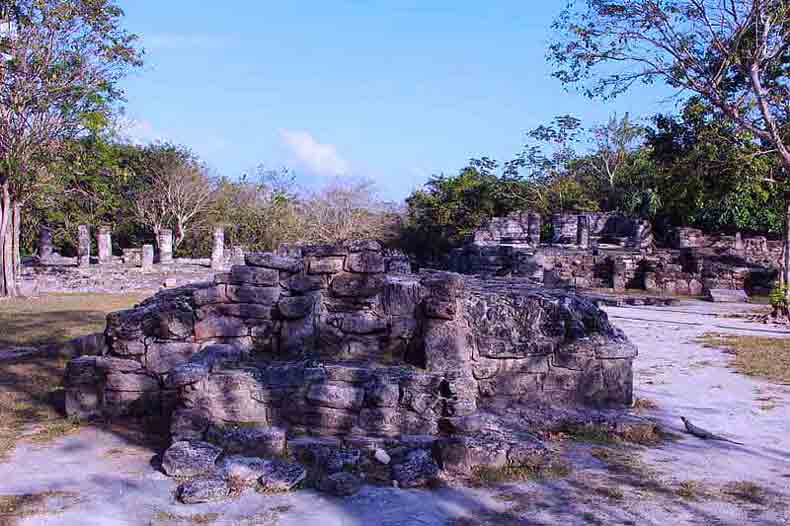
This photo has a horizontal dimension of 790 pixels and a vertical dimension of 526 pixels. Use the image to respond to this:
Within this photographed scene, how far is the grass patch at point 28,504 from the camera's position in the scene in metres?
4.00

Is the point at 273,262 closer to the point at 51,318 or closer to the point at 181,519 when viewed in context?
the point at 181,519

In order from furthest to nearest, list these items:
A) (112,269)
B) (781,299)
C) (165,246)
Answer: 1. (165,246)
2. (112,269)
3. (781,299)

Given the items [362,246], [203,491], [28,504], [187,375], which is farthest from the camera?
[362,246]

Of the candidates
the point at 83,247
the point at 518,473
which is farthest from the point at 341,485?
the point at 83,247

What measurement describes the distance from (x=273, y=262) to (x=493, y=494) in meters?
3.04

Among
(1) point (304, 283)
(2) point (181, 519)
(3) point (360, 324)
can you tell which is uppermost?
(1) point (304, 283)

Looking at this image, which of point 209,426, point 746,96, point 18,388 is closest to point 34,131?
point 18,388

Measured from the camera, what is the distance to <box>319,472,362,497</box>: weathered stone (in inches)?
175

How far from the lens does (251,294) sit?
6359 mm

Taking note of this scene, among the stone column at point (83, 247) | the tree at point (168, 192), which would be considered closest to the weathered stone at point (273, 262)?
the stone column at point (83, 247)

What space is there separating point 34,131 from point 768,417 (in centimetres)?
1762

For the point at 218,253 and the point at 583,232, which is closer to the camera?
the point at 583,232

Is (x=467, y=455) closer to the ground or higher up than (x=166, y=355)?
closer to the ground

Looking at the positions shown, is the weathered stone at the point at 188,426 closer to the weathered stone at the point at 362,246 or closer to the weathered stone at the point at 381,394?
the weathered stone at the point at 381,394
